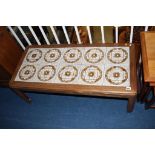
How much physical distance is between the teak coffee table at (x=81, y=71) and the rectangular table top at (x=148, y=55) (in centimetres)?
22

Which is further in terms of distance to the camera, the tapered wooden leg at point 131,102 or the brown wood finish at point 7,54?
the brown wood finish at point 7,54

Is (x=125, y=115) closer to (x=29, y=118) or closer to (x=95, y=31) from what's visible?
(x=29, y=118)

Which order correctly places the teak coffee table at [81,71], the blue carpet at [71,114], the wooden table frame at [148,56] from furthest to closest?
the blue carpet at [71,114] → the teak coffee table at [81,71] → the wooden table frame at [148,56]

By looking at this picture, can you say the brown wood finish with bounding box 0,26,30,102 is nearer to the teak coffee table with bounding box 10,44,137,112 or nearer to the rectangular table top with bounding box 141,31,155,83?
the teak coffee table with bounding box 10,44,137,112

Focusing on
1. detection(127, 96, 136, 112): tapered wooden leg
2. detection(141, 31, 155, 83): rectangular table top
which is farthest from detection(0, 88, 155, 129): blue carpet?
detection(141, 31, 155, 83): rectangular table top

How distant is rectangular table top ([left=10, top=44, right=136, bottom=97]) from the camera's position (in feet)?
5.82

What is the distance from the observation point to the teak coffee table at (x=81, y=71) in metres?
1.76

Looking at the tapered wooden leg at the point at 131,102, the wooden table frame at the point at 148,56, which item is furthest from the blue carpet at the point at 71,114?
the wooden table frame at the point at 148,56

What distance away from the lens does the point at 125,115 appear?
6.98 feet

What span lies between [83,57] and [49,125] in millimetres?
887

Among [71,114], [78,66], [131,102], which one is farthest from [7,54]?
[131,102]

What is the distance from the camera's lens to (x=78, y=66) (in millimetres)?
1959

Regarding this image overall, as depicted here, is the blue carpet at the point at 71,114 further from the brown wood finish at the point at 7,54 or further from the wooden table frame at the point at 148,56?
the wooden table frame at the point at 148,56
